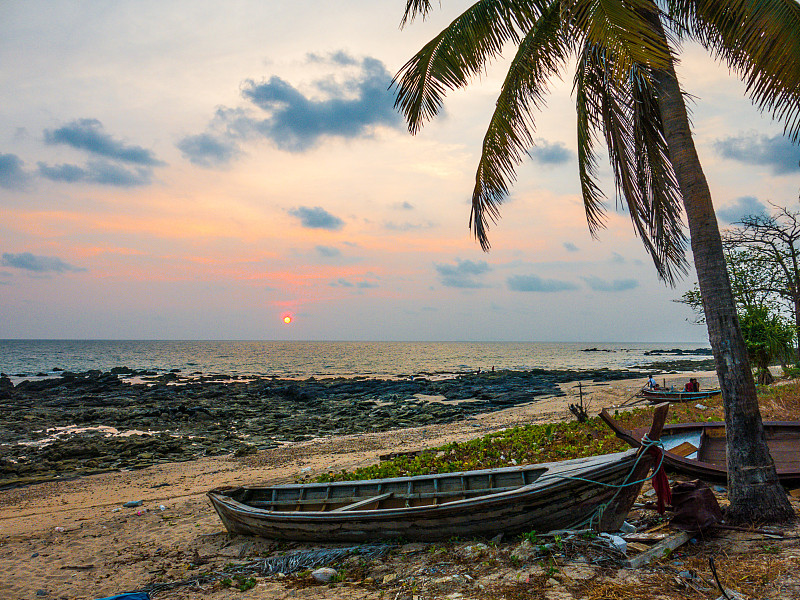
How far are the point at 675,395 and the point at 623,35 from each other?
19.4 meters

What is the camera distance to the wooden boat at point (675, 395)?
19928 mm

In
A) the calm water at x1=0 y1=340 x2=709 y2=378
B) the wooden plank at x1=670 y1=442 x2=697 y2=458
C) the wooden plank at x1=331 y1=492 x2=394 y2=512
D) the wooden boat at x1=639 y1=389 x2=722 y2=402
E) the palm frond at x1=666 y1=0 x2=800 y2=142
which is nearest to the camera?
the palm frond at x1=666 y1=0 x2=800 y2=142

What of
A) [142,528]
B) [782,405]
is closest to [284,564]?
[142,528]

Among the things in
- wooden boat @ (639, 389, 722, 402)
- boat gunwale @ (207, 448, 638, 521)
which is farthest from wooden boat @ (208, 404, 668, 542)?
wooden boat @ (639, 389, 722, 402)

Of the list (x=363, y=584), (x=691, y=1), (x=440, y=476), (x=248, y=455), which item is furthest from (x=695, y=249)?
(x=248, y=455)

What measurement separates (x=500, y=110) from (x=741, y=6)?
3.53 metres

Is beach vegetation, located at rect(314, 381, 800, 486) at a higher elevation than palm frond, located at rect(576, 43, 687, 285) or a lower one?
lower

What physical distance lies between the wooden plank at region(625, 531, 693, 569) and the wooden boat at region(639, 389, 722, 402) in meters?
15.6

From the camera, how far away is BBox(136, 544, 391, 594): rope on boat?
6762 millimetres

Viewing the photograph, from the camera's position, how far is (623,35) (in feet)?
18.5

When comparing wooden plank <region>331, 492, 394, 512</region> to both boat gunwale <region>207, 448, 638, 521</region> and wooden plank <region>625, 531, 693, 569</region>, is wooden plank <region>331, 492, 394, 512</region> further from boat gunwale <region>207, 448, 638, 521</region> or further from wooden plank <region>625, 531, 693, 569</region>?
wooden plank <region>625, 531, 693, 569</region>

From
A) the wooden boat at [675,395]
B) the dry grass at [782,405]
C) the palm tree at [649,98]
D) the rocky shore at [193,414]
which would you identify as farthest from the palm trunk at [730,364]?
the rocky shore at [193,414]

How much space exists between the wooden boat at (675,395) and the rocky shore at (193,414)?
9582 mm

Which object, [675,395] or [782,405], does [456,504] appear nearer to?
[782,405]
